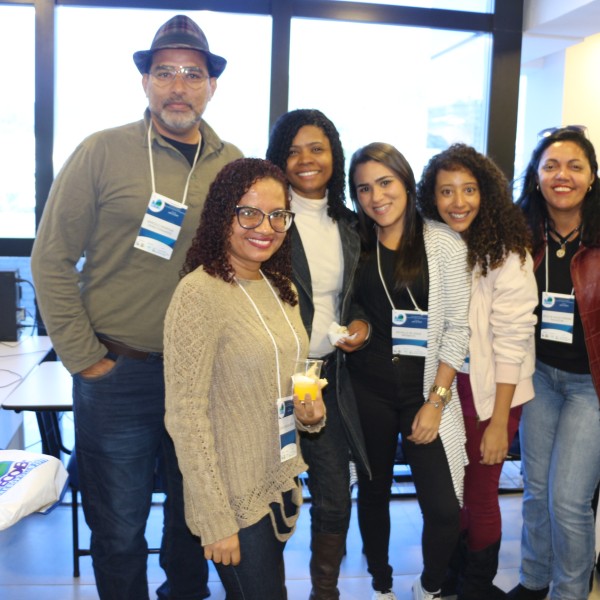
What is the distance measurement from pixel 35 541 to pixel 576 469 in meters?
2.40

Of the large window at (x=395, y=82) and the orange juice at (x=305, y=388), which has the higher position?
the large window at (x=395, y=82)

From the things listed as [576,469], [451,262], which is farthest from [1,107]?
[576,469]

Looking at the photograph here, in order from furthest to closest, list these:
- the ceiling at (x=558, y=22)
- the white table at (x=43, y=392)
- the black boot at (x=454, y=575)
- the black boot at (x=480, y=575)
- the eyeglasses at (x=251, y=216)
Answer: the ceiling at (x=558, y=22), the white table at (x=43, y=392), the black boot at (x=454, y=575), the black boot at (x=480, y=575), the eyeglasses at (x=251, y=216)

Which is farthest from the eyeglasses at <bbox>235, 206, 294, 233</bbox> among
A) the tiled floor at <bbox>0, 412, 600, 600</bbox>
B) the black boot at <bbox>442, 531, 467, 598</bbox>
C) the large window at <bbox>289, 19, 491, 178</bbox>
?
the large window at <bbox>289, 19, 491, 178</bbox>

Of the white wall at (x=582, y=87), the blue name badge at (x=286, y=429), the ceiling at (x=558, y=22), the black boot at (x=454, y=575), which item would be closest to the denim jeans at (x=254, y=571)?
the blue name badge at (x=286, y=429)

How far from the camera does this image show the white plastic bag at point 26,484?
1.58 metres

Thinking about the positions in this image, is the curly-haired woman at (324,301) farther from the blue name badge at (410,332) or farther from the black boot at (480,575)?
the black boot at (480,575)

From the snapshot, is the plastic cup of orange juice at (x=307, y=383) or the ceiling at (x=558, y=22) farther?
the ceiling at (x=558, y=22)

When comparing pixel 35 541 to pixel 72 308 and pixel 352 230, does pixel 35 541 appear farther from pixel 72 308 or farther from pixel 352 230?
pixel 352 230

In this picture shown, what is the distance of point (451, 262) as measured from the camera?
2.11 meters

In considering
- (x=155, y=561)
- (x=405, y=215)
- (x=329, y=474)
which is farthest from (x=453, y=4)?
(x=155, y=561)

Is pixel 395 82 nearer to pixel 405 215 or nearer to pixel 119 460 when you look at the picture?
pixel 405 215

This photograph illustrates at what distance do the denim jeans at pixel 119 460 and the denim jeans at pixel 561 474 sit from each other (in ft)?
4.53

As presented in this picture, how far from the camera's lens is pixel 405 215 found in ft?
7.04
